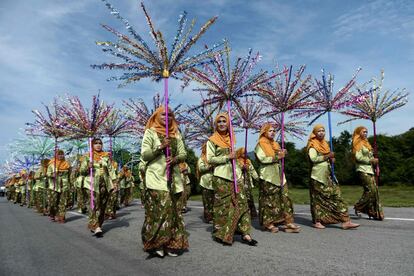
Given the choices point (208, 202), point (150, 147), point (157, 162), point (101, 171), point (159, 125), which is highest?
point (159, 125)

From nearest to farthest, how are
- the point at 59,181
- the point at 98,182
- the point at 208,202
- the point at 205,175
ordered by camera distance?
the point at 98,182
the point at 208,202
the point at 205,175
the point at 59,181

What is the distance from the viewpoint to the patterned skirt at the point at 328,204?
23.6 ft

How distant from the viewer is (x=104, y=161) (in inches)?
318

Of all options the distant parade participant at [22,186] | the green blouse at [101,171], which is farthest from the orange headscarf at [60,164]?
the distant parade participant at [22,186]

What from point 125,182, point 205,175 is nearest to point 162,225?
point 205,175

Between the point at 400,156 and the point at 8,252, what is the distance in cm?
1978

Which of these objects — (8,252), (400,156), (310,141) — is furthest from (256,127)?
(400,156)

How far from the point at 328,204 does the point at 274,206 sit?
105cm

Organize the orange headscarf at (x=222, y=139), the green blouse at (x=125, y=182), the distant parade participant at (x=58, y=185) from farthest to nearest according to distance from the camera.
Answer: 1. the green blouse at (x=125, y=182)
2. the distant parade participant at (x=58, y=185)
3. the orange headscarf at (x=222, y=139)

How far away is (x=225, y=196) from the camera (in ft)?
19.9

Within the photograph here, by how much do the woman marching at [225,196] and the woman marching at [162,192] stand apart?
2.44 ft

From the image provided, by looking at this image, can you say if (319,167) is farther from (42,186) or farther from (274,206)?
(42,186)

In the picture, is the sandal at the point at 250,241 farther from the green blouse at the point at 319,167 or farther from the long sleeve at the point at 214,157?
the green blouse at the point at 319,167


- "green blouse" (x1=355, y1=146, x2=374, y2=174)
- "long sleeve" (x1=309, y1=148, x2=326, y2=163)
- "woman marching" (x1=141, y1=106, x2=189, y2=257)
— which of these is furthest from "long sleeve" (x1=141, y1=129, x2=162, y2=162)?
"green blouse" (x1=355, y1=146, x2=374, y2=174)
